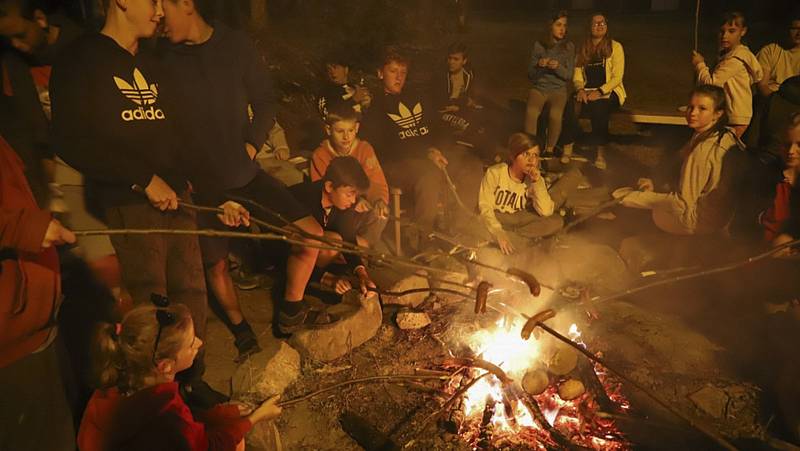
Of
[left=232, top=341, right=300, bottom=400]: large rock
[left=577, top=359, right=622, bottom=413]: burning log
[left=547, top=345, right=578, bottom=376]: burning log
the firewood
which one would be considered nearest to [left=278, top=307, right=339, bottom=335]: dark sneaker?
[left=232, top=341, right=300, bottom=400]: large rock

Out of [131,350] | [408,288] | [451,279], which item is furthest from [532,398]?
[131,350]

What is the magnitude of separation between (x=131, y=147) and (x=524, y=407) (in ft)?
11.4

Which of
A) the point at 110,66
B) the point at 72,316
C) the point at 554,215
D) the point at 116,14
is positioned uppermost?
the point at 116,14

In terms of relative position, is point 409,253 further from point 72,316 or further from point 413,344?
point 72,316

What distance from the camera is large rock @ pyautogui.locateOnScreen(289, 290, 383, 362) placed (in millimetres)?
5023

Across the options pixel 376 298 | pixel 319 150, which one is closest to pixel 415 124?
pixel 319 150

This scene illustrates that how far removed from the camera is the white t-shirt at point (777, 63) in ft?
24.8

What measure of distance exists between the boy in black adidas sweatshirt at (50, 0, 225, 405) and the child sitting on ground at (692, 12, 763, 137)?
6.42 metres

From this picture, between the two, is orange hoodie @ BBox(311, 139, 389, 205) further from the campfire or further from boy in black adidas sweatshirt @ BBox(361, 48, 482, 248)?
the campfire

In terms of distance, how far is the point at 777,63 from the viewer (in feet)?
25.1

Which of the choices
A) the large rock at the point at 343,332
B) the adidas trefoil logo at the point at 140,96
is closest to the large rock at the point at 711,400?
the large rock at the point at 343,332

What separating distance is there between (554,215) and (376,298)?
2364 mm

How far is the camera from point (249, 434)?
13.4ft

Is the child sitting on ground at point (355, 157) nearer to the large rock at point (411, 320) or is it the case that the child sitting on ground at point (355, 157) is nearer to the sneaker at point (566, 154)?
the large rock at point (411, 320)
